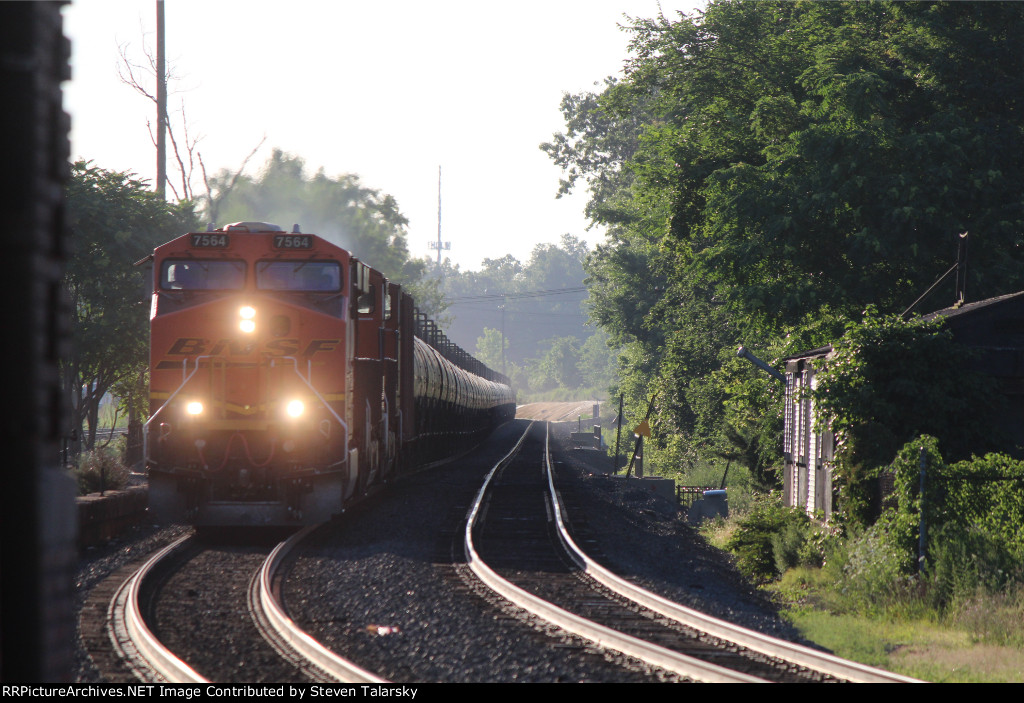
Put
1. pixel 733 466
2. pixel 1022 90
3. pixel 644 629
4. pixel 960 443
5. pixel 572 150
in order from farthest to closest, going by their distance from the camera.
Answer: pixel 572 150
pixel 733 466
pixel 1022 90
pixel 960 443
pixel 644 629

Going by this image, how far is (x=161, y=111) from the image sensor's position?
998 inches

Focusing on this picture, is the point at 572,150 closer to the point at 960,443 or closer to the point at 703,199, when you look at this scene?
the point at 703,199

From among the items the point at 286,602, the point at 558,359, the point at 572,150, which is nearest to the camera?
the point at 286,602

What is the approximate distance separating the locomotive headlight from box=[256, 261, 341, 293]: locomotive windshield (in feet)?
1.66

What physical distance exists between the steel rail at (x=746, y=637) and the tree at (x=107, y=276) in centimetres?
1550

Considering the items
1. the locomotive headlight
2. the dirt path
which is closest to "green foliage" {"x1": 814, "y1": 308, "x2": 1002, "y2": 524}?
the locomotive headlight

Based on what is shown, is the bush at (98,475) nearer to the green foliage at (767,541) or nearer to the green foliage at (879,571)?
the green foliage at (767,541)

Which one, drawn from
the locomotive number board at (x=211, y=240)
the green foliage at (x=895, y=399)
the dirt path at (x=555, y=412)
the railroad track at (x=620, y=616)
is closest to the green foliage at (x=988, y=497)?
the green foliage at (x=895, y=399)

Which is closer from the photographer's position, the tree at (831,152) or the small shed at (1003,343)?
the small shed at (1003,343)

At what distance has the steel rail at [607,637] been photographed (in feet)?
19.2

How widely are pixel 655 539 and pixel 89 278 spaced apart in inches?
616

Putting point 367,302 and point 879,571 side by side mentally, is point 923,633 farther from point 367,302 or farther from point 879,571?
point 367,302

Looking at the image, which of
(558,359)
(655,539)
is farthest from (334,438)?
(558,359)

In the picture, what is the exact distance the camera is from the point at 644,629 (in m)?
7.33
